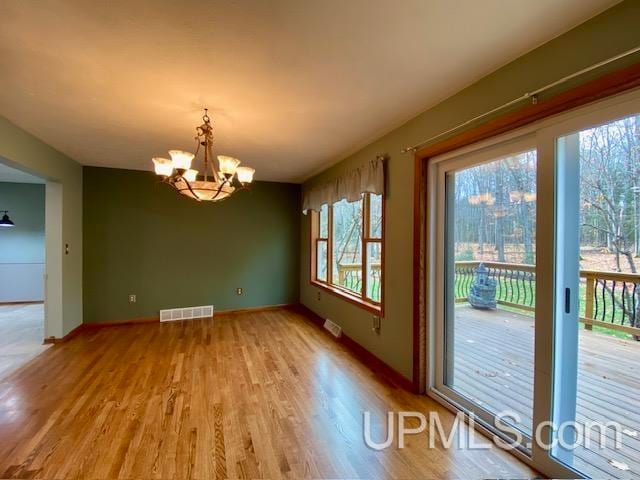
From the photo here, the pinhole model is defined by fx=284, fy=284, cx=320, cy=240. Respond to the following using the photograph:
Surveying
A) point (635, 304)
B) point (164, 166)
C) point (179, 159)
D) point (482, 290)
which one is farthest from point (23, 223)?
point (635, 304)

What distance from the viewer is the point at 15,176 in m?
5.18

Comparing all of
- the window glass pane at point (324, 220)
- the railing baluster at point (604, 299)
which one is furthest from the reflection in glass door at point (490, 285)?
the window glass pane at point (324, 220)

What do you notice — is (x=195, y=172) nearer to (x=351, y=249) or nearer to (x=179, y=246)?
(x=351, y=249)

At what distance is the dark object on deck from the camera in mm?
2150

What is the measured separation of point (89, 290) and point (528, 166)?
5.65 m

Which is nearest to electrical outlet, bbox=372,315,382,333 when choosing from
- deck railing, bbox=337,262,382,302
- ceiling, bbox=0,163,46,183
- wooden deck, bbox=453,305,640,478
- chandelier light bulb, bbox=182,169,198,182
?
deck railing, bbox=337,262,382,302

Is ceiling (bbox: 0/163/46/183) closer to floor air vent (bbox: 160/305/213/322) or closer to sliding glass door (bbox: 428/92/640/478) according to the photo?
floor air vent (bbox: 160/305/213/322)

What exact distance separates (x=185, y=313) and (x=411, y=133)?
4418 mm

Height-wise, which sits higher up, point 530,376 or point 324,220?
point 324,220

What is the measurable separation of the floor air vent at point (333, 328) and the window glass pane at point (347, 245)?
566 mm

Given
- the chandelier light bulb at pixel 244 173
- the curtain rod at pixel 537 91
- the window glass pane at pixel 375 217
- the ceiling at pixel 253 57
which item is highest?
the ceiling at pixel 253 57

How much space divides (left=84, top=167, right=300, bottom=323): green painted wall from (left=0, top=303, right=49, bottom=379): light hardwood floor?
70 cm

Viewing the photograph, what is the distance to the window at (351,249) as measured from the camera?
3449 millimetres

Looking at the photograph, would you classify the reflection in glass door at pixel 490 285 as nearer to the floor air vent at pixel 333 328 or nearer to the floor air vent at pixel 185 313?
the floor air vent at pixel 333 328
